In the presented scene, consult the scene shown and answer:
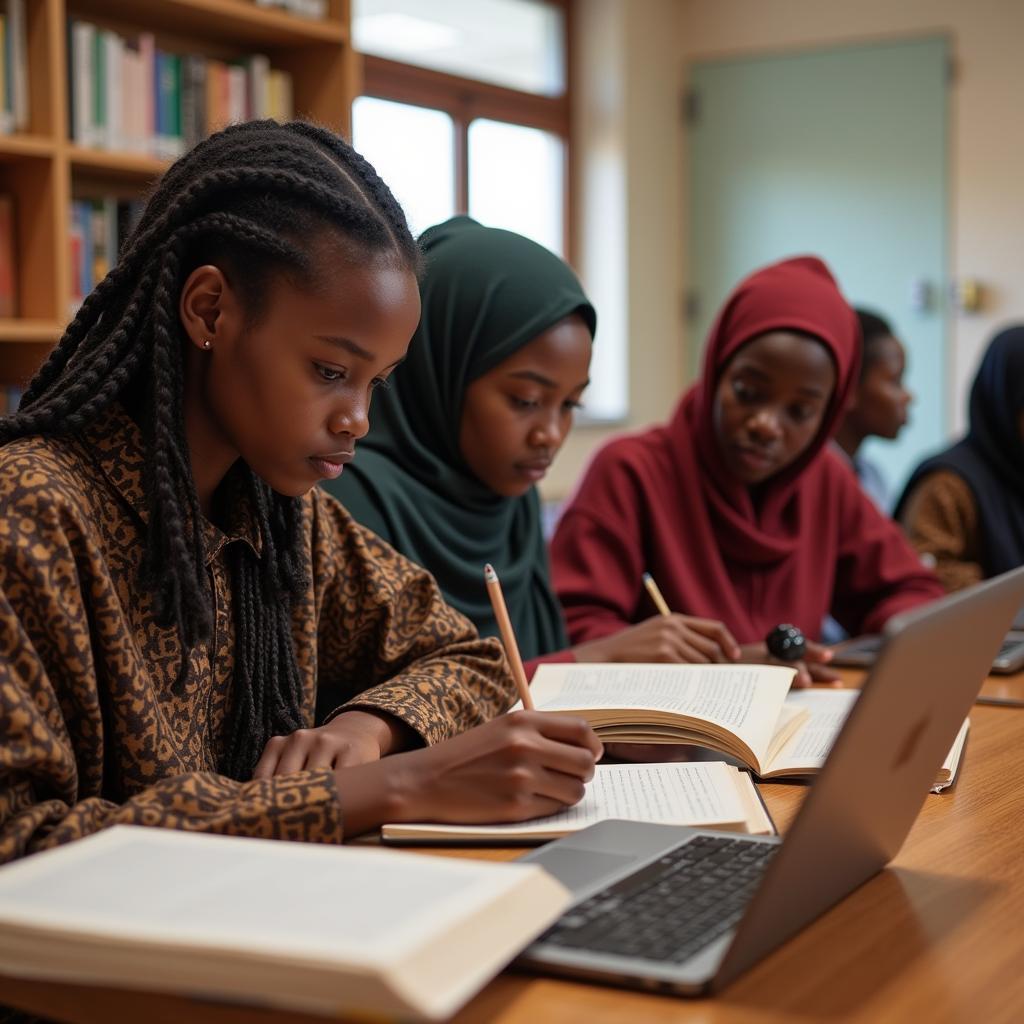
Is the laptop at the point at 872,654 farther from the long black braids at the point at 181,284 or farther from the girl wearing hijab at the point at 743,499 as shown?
the long black braids at the point at 181,284

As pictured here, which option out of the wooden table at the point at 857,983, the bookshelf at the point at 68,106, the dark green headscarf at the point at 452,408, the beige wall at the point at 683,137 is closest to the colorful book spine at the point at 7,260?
the bookshelf at the point at 68,106

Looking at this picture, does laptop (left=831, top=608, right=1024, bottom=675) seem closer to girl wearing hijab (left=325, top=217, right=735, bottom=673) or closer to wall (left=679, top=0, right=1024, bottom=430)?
girl wearing hijab (left=325, top=217, right=735, bottom=673)

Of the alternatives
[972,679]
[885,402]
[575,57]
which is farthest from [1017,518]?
[575,57]

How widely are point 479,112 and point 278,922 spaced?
184 inches

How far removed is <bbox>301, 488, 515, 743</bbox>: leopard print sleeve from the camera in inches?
51.9

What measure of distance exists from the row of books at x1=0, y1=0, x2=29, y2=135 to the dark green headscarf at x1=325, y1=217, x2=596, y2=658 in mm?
1374

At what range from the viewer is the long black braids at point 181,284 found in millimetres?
1038

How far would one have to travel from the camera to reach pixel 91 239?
9.81ft

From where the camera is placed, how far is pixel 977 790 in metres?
1.15

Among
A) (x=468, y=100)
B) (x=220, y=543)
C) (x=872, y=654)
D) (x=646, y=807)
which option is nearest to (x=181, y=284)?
(x=220, y=543)

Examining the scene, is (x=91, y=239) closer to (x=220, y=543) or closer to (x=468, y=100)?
(x=220, y=543)

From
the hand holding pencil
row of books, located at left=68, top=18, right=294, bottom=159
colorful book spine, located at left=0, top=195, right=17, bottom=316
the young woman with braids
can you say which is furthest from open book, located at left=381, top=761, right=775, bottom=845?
colorful book spine, located at left=0, top=195, right=17, bottom=316

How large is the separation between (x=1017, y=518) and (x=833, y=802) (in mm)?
2536

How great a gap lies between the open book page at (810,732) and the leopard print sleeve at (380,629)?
0.28m
